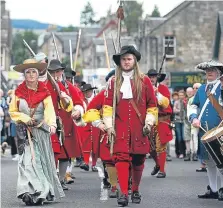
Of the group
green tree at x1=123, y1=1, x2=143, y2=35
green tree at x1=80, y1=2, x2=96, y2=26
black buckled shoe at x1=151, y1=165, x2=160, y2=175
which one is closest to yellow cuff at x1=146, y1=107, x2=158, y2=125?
black buckled shoe at x1=151, y1=165, x2=160, y2=175

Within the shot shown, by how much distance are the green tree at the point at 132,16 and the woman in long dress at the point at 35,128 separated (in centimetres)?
9388

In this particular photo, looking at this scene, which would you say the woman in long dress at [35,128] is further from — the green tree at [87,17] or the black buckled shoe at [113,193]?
the green tree at [87,17]

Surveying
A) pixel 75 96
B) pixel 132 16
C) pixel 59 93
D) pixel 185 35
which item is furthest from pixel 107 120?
pixel 132 16

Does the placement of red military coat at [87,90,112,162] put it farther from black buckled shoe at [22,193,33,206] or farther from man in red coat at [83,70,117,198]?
black buckled shoe at [22,193,33,206]

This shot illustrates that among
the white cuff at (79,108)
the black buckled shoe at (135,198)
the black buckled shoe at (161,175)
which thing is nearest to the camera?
the black buckled shoe at (135,198)

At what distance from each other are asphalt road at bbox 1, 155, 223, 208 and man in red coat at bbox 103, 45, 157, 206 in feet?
2.29

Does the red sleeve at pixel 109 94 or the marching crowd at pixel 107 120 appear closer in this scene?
the marching crowd at pixel 107 120

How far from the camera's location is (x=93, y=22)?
586 ft

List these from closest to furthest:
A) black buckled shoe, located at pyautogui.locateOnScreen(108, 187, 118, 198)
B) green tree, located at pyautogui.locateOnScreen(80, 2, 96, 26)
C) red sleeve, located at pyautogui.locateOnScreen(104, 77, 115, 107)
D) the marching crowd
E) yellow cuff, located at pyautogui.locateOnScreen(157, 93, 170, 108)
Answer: the marching crowd → red sleeve, located at pyautogui.locateOnScreen(104, 77, 115, 107) → black buckled shoe, located at pyautogui.locateOnScreen(108, 187, 118, 198) → yellow cuff, located at pyautogui.locateOnScreen(157, 93, 170, 108) → green tree, located at pyautogui.locateOnScreen(80, 2, 96, 26)

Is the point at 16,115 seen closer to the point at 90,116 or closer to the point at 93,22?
the point at 90,116

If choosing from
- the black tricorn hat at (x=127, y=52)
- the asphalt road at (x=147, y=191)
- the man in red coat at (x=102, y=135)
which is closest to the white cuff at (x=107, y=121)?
the man in red coat at (x=102, y=135)

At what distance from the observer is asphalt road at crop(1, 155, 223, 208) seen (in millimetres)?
11297

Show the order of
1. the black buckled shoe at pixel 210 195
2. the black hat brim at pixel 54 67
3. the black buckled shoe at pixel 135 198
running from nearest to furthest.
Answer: the black buckled shoe at pixel 135 198, the black buckled shoe at pixel 210 195, the black hat brim at pixel 54 67

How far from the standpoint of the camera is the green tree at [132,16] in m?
109
